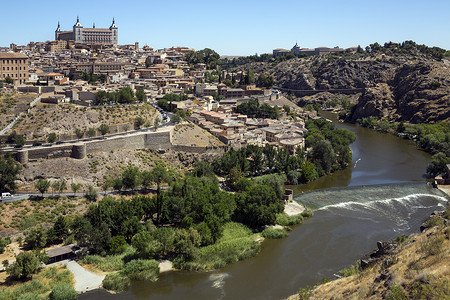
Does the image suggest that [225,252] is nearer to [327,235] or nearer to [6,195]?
[327,235]

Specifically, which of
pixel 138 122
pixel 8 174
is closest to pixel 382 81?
pixel 138 122

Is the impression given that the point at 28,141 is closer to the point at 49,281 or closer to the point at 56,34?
the point at 49,281

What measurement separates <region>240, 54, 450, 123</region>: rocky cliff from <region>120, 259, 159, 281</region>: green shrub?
50.4 metres

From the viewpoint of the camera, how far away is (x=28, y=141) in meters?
28.8

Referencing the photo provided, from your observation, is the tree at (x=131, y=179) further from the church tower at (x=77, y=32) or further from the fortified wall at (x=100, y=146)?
the church tower at (x=77, y=32)

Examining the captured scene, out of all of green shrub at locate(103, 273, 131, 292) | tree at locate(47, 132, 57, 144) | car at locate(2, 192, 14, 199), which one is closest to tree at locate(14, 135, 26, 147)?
tree at locate(47, 132, 57, 144)

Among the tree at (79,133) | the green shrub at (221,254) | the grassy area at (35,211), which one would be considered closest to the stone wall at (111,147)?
the tree at (79,133)

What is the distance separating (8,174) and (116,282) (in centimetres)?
1158

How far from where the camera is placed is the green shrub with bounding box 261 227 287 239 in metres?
22.9

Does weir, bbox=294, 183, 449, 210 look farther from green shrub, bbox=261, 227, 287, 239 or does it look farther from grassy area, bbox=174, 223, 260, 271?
grassy area, bbox=174, 223, 260, 271

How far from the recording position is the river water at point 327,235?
18000mm

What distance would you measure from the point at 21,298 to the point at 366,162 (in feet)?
110

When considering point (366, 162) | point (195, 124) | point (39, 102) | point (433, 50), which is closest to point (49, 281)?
point (39, 102)

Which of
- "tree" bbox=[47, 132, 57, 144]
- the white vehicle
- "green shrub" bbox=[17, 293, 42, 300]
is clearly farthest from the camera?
"tree" bbox=[47, 132, 57, 144]
